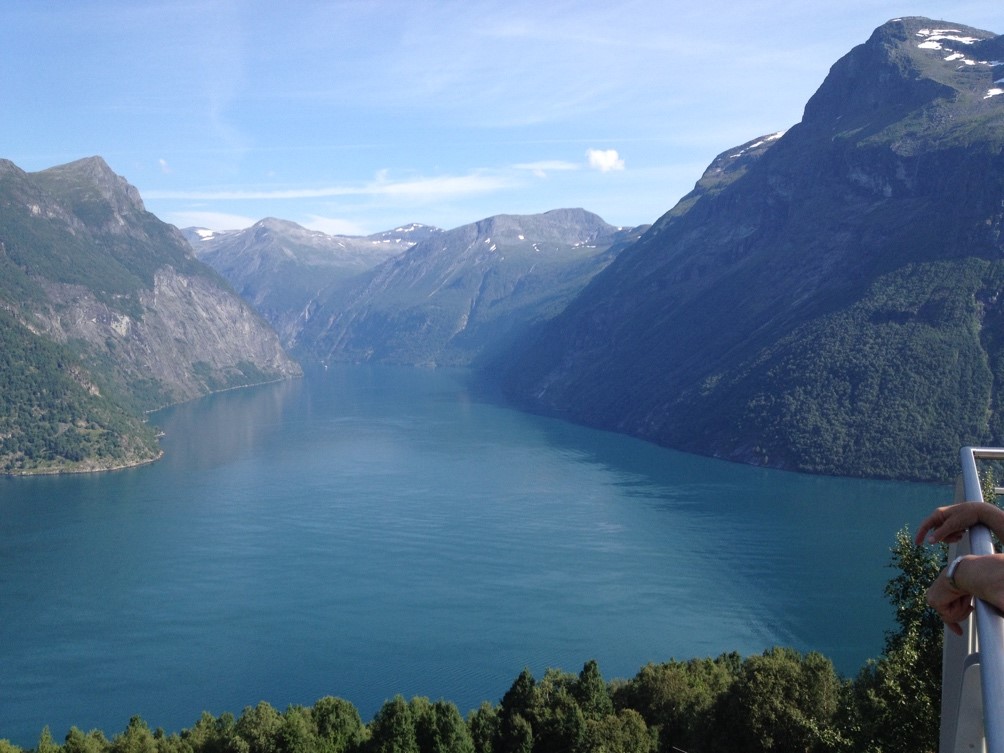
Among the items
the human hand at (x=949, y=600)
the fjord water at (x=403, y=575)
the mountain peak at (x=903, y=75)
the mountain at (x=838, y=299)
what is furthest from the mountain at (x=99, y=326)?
the mountain peak at (x=903, y=75)

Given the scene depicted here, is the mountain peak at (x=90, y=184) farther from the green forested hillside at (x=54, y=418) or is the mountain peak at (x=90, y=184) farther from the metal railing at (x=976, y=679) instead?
the metal railing at (x=976, y=679)

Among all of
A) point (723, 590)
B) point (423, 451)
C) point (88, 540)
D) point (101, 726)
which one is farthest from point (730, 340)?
point (101, 726)

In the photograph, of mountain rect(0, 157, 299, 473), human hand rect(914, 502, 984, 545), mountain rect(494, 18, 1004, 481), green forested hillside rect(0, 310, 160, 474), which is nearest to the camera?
human hand rect(914, 502, 984, 545)

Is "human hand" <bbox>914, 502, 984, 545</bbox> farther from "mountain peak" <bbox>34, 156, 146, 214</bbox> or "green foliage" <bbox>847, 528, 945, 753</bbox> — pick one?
"mountain peak" <bbox>34, 156, 146, 214</bbox>

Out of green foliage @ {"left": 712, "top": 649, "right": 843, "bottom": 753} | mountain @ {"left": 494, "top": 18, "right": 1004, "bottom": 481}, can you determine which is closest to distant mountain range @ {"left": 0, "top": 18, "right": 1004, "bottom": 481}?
mountain @ {"left": 494, "top": 18, "right": 1004, "bottom": 481}

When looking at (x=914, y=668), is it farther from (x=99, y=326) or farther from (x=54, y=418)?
(x=99, y=326)

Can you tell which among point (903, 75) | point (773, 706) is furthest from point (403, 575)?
point (903, 75)
